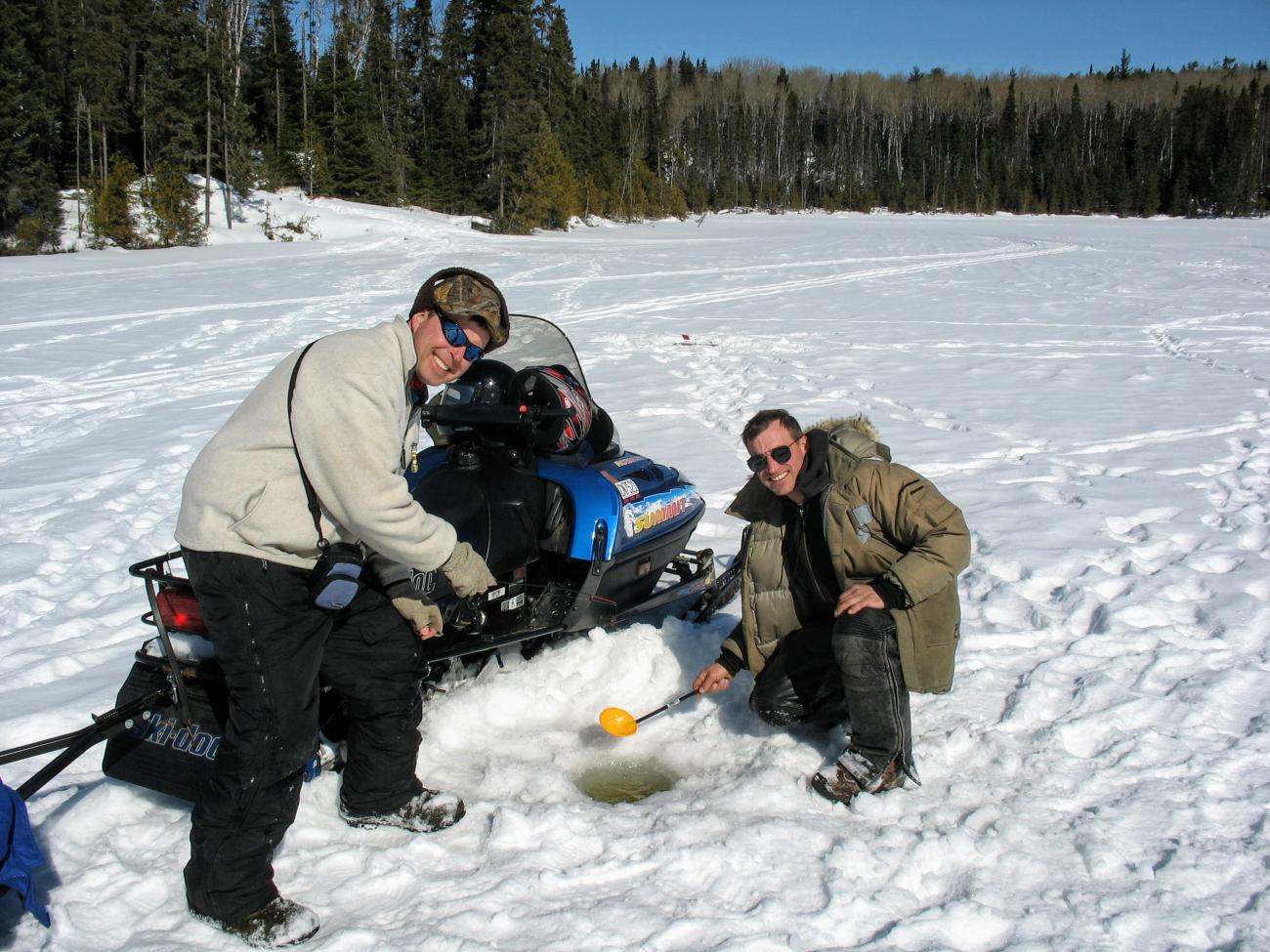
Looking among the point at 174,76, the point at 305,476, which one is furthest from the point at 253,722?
the point at 174,76

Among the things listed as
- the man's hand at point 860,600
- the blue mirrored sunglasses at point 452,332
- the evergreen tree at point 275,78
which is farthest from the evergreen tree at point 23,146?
the man's hand at point 860,600

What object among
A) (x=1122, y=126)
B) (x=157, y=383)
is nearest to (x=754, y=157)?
(x=1122, y=126)

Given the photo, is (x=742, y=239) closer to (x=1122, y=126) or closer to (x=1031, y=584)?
(x=1031, y=584)

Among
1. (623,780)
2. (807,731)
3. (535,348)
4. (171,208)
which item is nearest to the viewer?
(623,780)

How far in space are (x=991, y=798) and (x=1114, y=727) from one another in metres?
0.74

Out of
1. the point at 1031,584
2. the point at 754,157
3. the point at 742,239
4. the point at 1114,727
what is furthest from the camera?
the point at 754,157

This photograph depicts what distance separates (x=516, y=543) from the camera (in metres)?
3.61

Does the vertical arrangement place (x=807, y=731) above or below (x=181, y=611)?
below

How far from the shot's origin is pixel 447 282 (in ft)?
8.04

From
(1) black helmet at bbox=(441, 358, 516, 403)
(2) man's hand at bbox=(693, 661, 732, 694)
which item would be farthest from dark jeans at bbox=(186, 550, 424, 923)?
(1) black helmet at bbox=(441, 358, 516, 403)

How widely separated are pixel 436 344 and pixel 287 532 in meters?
0.61

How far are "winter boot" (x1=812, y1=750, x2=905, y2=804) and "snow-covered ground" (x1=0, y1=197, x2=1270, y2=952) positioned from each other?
0.05 meters

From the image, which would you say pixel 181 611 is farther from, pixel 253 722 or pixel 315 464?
pixel 315 464

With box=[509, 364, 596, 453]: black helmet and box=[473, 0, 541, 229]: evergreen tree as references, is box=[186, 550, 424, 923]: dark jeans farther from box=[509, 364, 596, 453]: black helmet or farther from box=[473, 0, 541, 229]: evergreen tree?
box=[473, 0, 541, 229]: evergreen tree
